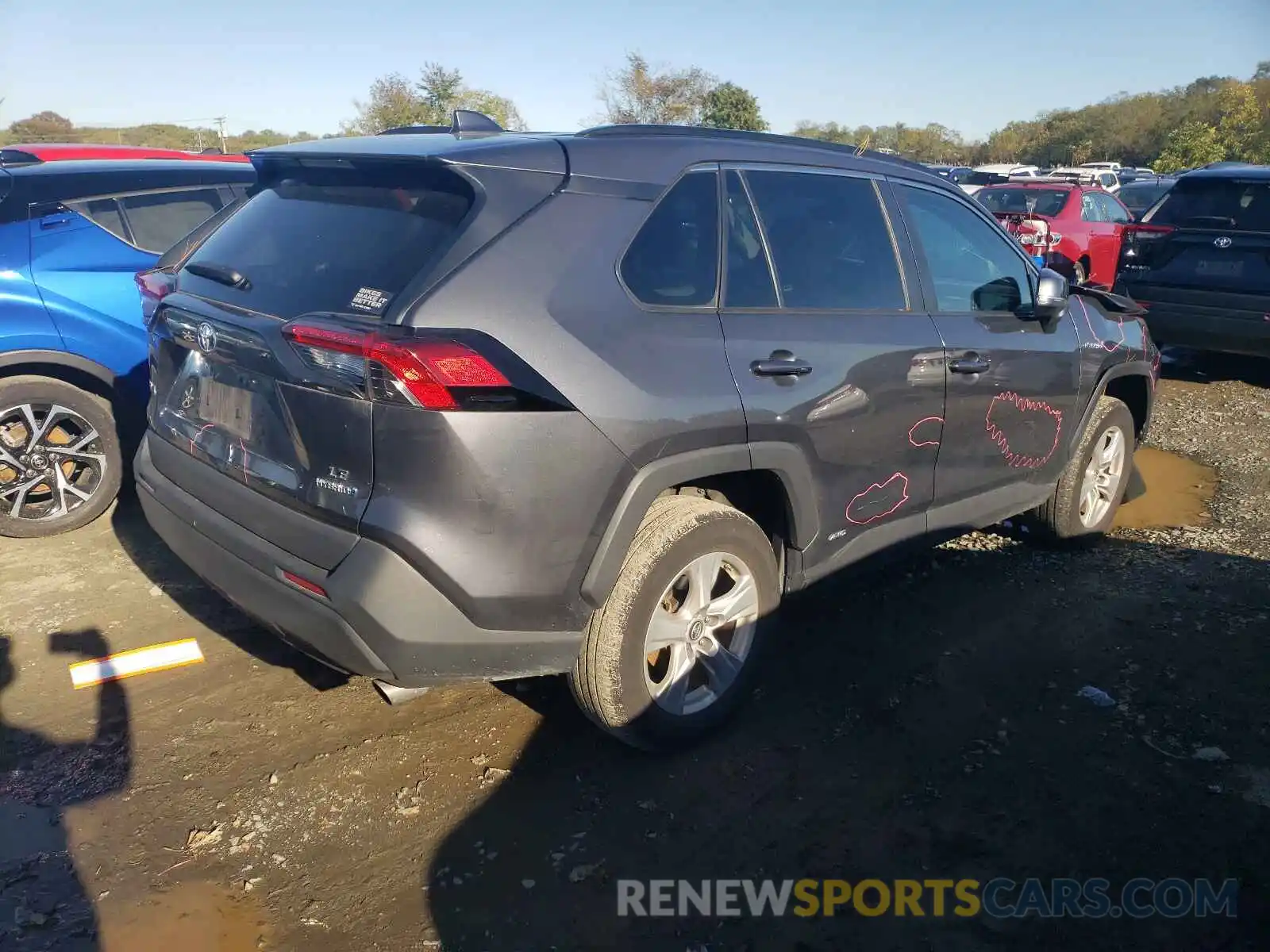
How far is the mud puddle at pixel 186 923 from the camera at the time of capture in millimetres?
2348

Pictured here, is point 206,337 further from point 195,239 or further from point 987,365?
point 987,365

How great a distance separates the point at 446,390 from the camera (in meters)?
2.30

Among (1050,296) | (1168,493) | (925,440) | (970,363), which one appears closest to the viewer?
(925,440)

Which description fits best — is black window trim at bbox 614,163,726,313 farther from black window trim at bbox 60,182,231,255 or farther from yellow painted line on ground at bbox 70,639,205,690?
black window trim at bbox 60,182,231,255

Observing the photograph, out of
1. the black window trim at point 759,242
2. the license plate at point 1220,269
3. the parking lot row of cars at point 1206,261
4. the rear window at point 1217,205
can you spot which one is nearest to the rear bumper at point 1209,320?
the parking lot row of cars at point 1206,261

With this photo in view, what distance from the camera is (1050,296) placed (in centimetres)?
396

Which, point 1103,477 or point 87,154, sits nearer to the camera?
point 1103,477

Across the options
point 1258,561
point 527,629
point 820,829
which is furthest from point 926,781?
point 1258,561

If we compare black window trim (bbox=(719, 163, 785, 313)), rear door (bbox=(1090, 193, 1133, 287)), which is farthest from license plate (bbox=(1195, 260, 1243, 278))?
black window trim (bbox=(719, 163, 785, 313))

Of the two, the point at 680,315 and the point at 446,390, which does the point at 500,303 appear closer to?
the point at 446,390

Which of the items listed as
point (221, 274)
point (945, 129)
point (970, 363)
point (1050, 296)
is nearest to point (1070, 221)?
point (1050, 296)

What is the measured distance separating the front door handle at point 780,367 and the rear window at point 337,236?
99 centimetres

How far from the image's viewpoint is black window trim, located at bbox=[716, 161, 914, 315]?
302 centimetres

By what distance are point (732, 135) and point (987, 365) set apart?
140 centimetres
